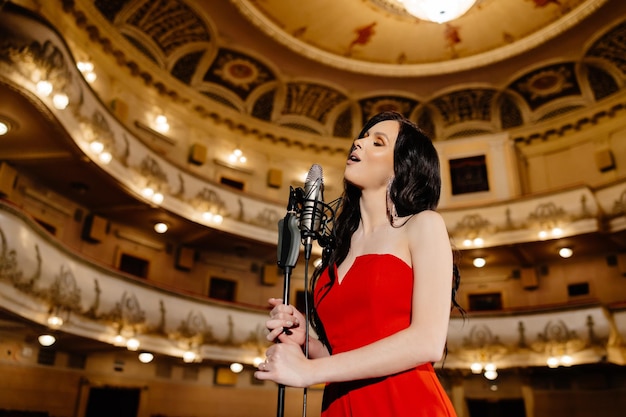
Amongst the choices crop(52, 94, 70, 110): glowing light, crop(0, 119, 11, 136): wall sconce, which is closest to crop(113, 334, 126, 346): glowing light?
crop(0, 119, 11, 136): wall sconce

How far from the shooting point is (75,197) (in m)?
13.4

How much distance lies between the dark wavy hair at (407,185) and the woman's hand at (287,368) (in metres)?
0.36

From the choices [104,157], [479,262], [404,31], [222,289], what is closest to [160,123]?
[104,157]

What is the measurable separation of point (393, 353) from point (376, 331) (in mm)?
135

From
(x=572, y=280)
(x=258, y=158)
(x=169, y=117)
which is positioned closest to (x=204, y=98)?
(x=169, y=117)

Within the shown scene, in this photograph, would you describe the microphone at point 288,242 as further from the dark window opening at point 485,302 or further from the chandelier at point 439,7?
the dark window opening at point 485,302

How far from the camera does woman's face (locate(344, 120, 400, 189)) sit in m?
1.83

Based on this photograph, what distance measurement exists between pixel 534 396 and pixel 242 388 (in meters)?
8.76

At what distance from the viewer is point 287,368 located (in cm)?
138

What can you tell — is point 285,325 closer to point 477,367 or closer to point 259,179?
point 477,367

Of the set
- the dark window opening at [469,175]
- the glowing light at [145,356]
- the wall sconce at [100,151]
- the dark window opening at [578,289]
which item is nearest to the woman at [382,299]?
the wall sconce at [100,151]

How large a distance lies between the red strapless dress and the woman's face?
311 millimetres

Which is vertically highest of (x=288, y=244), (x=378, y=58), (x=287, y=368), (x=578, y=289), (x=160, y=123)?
(x=378, y=58)

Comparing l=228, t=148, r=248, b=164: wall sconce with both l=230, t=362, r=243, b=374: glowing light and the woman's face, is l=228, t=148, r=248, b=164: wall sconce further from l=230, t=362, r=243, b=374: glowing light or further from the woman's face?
the woman's face
